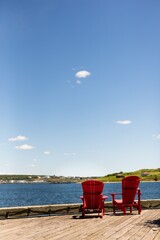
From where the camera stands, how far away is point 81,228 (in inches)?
304

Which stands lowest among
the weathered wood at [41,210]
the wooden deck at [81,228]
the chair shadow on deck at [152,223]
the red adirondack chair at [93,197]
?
the wooden deck at [81,228]

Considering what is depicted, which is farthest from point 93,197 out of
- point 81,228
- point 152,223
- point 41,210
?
point 81,228

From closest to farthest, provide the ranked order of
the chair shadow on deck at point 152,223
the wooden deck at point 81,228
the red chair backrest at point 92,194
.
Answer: the wooden deck at point 81,228
the chair shadow on deck at point 152,223
the red chair backrest at point 92,194

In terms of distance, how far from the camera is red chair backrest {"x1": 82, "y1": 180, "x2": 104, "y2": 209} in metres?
9.98

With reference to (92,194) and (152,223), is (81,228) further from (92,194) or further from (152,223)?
(92,194)

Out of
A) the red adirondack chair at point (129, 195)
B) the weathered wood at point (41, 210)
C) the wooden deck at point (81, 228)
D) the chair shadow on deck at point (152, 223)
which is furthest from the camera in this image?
the red adirondack chair at point (129, 195)

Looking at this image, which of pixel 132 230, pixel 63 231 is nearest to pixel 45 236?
pixel 63 231

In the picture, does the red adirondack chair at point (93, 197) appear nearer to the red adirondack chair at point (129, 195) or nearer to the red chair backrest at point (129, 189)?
the red adirondack chair at point (129, 195)

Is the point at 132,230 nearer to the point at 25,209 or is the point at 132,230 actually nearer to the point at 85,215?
the point at 85,215

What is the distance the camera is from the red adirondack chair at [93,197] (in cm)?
996

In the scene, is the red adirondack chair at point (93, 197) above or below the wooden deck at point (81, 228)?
above

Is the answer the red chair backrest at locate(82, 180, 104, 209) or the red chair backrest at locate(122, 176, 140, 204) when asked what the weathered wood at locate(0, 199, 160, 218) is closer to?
the red chair backrest at locate(122, 176, 140, 204)

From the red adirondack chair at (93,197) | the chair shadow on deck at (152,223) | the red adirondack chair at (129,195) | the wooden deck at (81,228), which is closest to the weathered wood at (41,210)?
the wooden deck at (81,228)

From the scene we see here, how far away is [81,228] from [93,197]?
2311 millimetres
